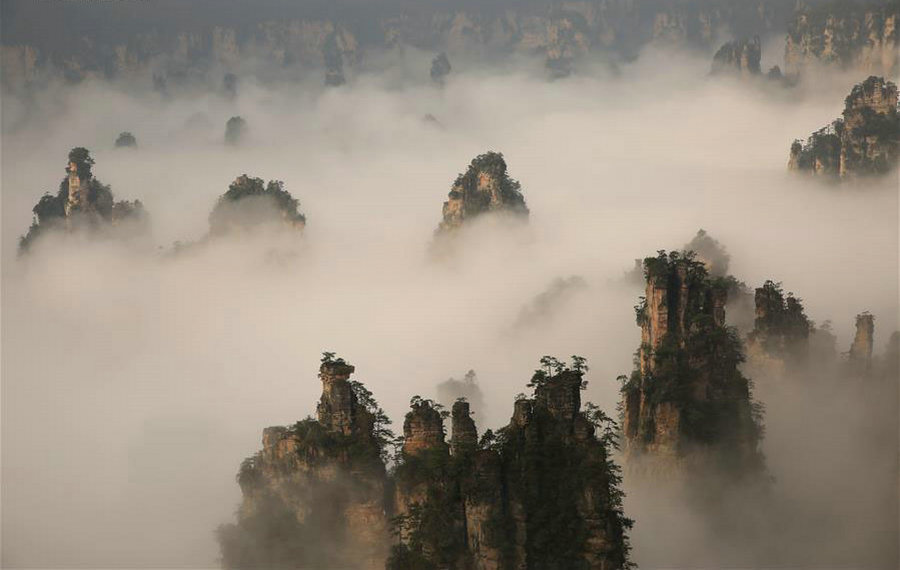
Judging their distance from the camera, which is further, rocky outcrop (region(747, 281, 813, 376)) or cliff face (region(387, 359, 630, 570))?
rocky outcrop (region(747, 281, 813, 376))

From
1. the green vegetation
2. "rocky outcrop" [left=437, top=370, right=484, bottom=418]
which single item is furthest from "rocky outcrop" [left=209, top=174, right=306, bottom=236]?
"rocky outcrop" [left=437, top=370, right=484, bottom=418]

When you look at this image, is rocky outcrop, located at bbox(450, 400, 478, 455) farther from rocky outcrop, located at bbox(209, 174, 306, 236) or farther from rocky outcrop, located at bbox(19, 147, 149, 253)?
rocky outcrop, located at bbox(19, 147, 149, 253)

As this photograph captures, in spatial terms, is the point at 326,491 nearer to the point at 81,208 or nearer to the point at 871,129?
the point at 81,208

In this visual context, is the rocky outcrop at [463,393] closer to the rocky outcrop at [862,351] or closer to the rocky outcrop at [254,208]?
the rocky outcrop at [862,351]

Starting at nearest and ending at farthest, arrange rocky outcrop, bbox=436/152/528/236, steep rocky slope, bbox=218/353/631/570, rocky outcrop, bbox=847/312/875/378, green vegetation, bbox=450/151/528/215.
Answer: steep rocky slope, bbox=218/353/631/570 < rocky outcrop, bbox=847/312/875/378 < green vegetation, bbox=450/151/528/215 < rocky outcrop, bbox=436/152/528/236

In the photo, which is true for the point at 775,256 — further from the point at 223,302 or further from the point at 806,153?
the point at 223,302

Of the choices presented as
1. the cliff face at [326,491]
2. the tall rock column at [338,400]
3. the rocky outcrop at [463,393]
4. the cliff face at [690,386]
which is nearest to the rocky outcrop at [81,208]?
the rocky outcrop at [463,393]

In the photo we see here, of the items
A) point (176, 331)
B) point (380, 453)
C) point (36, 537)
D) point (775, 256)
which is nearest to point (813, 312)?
point (775, 256)
